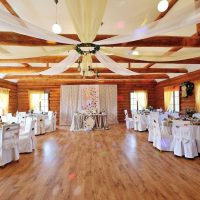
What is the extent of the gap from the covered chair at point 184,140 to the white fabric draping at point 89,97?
7.50 meters

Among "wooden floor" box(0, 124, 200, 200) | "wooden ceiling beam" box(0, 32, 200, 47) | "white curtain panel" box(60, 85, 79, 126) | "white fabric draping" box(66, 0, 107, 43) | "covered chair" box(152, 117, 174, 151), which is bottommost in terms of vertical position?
"wooden floor" box(0, 124, 200, 200)

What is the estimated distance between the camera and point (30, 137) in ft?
17.3

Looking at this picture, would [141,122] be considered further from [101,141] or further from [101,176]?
[101,176]

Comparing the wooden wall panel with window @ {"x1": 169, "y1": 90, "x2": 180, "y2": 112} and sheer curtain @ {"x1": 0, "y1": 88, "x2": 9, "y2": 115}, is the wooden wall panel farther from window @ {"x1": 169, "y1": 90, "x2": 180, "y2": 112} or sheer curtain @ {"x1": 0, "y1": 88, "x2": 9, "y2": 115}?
sheer curtain @ {"x1": 0, "y1": 88, "x2": 9, "y2": 115}

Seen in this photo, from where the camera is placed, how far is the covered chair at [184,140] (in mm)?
4461

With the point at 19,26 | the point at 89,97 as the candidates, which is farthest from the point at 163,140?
the point at 89,97

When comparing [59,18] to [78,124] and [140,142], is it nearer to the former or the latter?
[140,142]

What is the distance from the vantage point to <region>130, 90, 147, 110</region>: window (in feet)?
39.6

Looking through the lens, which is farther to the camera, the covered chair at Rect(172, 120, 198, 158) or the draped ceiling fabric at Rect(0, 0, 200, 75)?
the covered chair at Rect(172, 120, 198, 158)

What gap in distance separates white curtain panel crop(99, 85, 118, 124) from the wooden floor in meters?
6.52

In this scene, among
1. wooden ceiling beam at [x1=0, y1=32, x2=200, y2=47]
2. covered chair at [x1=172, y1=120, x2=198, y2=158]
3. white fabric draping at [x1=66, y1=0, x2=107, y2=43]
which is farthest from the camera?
covered chair at [x1=172, y1=120, x2=198, y2=158]

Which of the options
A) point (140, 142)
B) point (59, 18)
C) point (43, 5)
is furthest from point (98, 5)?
point (140, 142)

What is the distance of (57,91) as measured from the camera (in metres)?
11.9

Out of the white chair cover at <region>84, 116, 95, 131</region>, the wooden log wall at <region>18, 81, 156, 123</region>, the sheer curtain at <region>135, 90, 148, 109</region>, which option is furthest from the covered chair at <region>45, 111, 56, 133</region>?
the sheer curtain at <region>135, 90, 148, 109</region>
